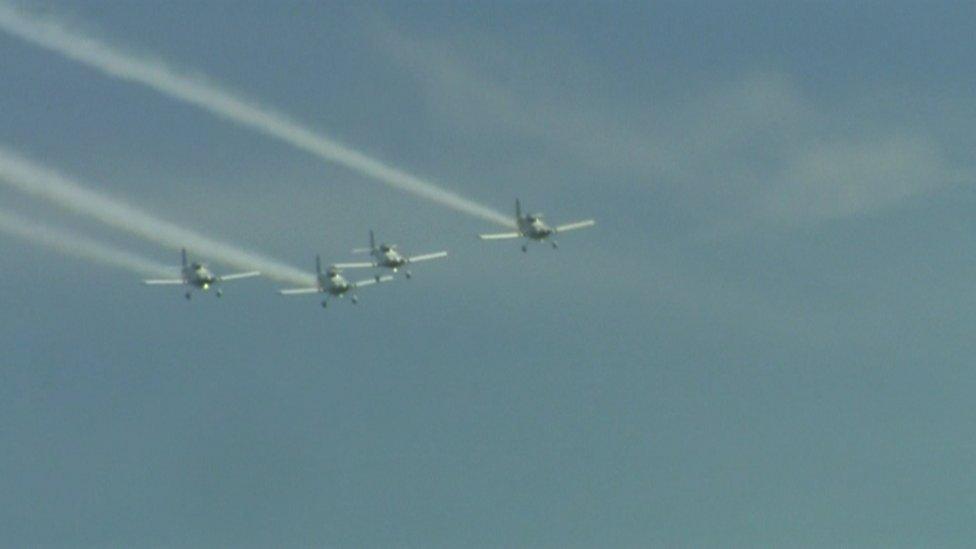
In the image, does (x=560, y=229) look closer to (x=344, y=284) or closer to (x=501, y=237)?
(x=501, y=237)

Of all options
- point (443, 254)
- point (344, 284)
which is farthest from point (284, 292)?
point (443, 254)

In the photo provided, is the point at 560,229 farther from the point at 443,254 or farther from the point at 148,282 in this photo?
the point at 148,282

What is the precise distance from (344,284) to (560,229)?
41.3 feet

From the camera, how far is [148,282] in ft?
366

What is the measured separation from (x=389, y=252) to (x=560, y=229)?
10295mm

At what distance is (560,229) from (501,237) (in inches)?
140

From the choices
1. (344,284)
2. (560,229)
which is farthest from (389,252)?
(560,229)

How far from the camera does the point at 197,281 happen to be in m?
112

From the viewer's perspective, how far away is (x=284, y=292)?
111 meters

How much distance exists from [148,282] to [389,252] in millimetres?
13654

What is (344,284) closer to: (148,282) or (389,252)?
(389,252)

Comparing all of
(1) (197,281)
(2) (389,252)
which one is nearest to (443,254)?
(2) (389,252)

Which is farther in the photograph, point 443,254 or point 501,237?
point 443,254

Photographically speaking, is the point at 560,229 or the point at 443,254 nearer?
the point at 560,229
